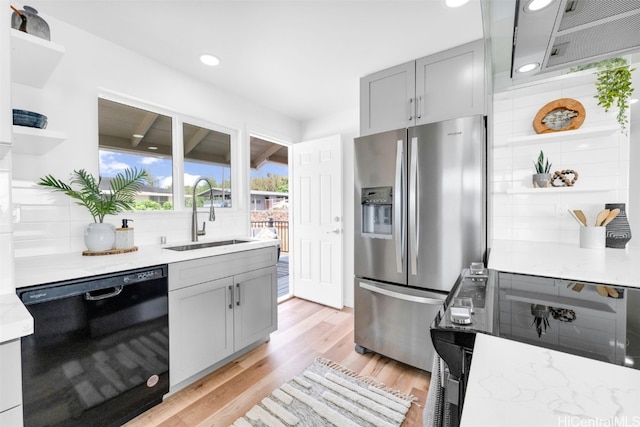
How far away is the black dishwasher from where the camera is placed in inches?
47.8

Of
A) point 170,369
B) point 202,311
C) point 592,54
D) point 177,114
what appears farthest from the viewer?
point 177,114

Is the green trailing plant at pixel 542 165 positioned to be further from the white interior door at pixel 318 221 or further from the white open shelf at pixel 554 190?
the white interior door at pixel 318 221

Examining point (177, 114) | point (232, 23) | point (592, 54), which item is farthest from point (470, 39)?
point (177, 114)

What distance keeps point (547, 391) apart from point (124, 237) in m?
2.20

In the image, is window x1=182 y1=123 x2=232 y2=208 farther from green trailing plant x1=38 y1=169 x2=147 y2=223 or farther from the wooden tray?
the wooden tray

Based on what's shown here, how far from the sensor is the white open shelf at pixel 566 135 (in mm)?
1629

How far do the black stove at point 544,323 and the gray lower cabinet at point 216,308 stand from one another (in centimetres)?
158

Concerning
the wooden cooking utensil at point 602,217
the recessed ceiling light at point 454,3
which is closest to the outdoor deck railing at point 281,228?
the recessed ceiling light at point 454,3

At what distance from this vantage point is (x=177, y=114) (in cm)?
244

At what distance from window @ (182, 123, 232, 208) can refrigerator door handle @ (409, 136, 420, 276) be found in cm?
185

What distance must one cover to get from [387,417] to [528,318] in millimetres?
1298

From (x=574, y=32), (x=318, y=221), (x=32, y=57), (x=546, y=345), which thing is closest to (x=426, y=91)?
(x=574, y=32)

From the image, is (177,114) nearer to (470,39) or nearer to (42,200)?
(42,200)

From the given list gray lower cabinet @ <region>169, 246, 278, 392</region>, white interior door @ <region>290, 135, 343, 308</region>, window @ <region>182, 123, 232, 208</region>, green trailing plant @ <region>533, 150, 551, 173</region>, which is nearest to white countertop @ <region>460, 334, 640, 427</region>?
gray lower cabinet @ <region>169, 246, 278, 392</region>
